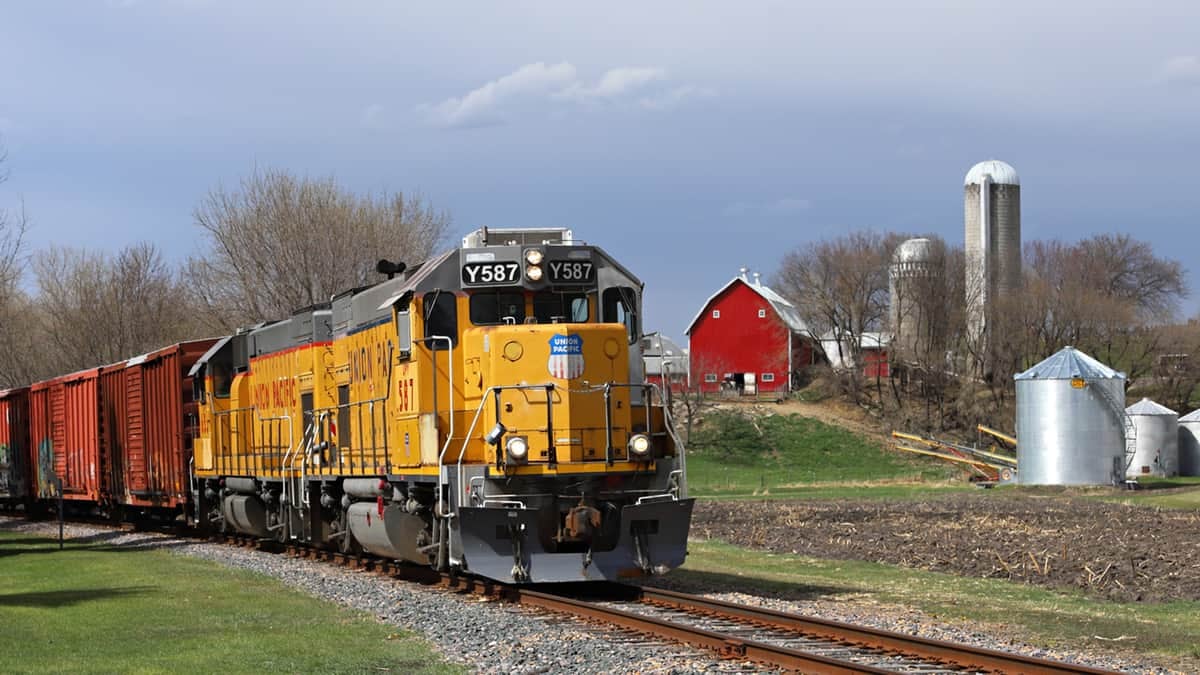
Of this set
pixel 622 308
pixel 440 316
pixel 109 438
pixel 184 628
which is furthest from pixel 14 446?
pixel 622 308

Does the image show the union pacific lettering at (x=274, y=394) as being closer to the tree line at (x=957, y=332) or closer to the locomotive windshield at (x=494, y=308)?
the locomotive windshield at (x=494, y=308)

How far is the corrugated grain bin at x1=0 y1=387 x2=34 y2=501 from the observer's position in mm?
42062

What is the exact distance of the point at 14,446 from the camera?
43.4m

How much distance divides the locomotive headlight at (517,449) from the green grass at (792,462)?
110ft

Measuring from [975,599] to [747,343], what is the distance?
68528 mm

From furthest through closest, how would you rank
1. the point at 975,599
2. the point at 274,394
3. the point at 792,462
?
the point at 792,462 → the point at 274,394 → the point at 975,599

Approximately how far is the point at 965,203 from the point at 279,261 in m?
51.8

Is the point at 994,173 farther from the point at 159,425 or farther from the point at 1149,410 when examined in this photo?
the point at 159,425

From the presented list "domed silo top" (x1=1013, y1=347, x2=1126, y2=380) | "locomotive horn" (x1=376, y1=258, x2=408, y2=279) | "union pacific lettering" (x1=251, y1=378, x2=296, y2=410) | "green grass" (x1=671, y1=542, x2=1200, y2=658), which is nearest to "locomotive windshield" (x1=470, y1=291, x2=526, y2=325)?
"locomotive horn" (x1=376, y1=258, x2=408, y2=279)

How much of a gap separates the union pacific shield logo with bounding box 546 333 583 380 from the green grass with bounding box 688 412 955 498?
Result: 3328 cm

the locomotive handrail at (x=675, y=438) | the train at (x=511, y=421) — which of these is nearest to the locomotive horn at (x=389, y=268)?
the train at (x=511, y=421)

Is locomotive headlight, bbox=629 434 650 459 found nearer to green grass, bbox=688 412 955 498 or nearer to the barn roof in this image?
green grass, bbox=688 412 955 498

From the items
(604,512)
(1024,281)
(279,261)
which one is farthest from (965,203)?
(604,512)

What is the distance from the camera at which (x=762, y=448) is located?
220ft
